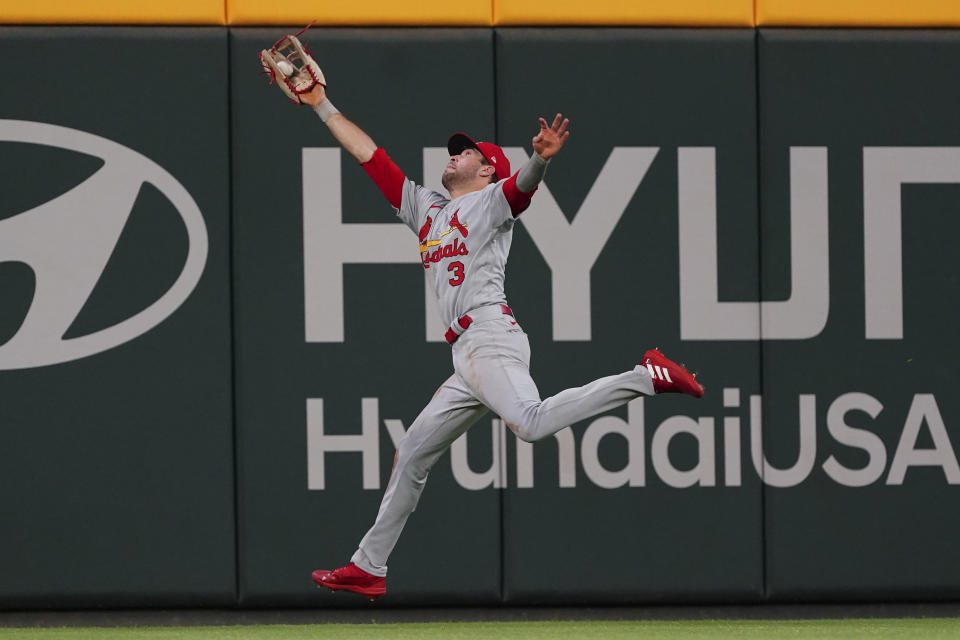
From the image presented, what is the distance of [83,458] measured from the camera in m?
6.00

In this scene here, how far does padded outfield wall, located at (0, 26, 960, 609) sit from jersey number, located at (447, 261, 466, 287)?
1374mm

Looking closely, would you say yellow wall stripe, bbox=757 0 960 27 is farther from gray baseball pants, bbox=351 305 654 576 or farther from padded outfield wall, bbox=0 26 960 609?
gray baseball pants, bbox=351 305 654 576

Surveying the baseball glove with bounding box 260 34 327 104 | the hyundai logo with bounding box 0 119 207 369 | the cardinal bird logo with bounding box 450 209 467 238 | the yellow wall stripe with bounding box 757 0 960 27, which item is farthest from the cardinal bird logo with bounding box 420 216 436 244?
the yellow wall stripe with bounding box 757 0 960 27

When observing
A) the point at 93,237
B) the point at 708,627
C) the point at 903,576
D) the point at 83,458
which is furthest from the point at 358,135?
the point at 903,576

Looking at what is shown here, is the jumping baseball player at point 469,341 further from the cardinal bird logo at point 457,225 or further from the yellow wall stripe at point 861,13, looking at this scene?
the yellow wall stripe at point 861,13

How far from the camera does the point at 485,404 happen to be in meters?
4.66

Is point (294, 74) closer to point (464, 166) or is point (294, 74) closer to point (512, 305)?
point (464, 166)

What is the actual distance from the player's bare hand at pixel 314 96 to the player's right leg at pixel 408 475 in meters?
1.15

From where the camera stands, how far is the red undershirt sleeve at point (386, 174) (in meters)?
4.89

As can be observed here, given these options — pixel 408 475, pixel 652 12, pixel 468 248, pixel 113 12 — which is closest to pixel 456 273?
pixel 468 248

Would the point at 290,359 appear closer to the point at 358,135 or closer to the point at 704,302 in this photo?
the point at 358,135

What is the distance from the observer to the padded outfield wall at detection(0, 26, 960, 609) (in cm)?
600

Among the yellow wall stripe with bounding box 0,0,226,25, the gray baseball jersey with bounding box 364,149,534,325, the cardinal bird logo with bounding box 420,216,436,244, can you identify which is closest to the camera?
the gray baseball jersey with bounding box 364,149,534,325

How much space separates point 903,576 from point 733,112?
232 cm
